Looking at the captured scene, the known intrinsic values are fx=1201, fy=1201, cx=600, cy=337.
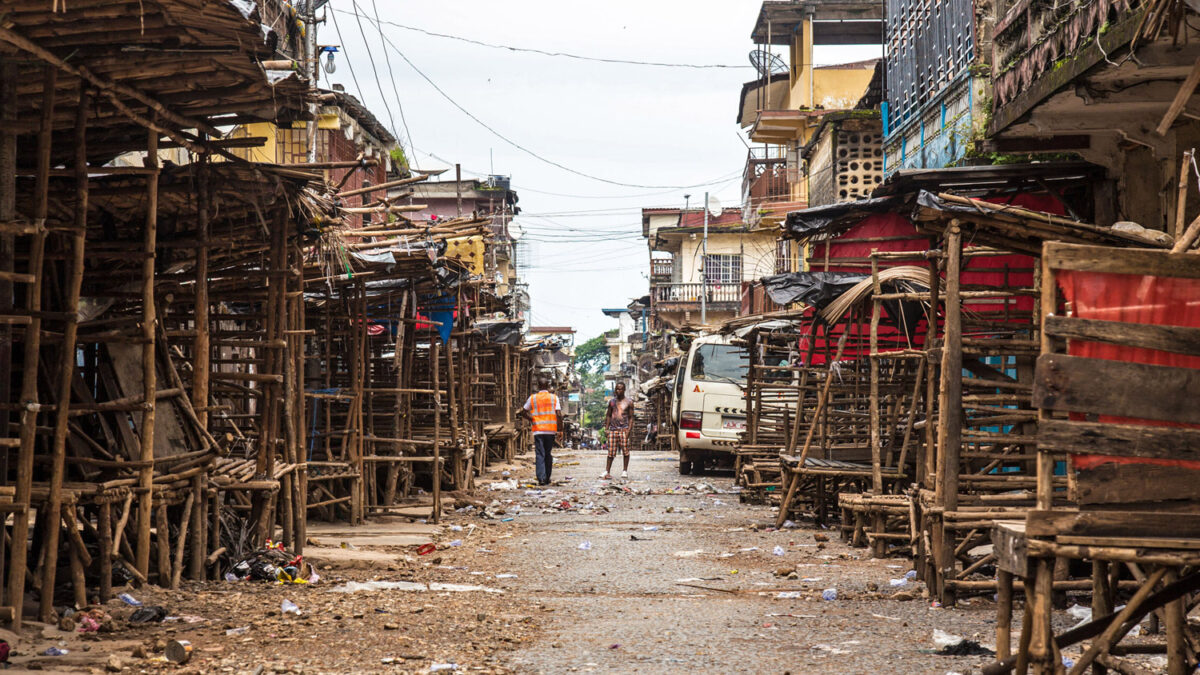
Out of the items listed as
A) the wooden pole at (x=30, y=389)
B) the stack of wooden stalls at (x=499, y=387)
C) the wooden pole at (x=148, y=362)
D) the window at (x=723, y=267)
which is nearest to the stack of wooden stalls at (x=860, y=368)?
the wooden pole at (x=148, y=362)

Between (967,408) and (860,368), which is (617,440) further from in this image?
(967,408)

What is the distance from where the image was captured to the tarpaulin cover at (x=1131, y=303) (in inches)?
175

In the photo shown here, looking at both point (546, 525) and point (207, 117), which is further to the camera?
point (546, 525)

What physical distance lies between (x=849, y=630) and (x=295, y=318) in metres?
5.86

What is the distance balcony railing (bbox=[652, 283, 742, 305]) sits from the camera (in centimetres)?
4857

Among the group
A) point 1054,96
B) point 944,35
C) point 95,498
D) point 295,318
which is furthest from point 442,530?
point 944,35

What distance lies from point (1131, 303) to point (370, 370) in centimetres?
1181

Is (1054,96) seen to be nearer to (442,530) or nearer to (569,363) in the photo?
(442,530)

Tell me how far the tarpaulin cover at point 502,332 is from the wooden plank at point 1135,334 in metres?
20.8

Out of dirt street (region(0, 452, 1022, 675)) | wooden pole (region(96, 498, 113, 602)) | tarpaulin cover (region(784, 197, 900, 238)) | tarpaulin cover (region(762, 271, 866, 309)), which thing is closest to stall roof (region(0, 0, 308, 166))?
wooden pole (region(96, 498, 113, 602))

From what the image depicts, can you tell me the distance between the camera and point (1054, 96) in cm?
975

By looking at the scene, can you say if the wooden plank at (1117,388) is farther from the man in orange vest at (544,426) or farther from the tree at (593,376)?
the tree at (593,376)

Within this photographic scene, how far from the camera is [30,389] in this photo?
6652 millimetres

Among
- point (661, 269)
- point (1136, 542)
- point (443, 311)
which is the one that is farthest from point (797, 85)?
point (1136, 542)
